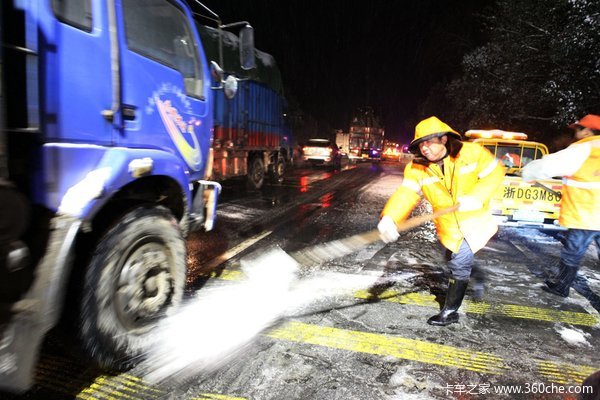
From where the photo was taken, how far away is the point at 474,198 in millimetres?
3129

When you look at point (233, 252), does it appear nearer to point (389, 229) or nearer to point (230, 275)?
point (230, 275)

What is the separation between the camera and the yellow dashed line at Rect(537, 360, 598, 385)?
2.72 metres

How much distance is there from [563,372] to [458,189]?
147 centimetres

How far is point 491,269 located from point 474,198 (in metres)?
2.39

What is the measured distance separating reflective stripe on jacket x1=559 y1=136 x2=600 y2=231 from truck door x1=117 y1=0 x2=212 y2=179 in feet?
11.7

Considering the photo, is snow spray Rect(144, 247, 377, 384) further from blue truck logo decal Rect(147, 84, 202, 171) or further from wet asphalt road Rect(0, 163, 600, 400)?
blue truck logo decal Rect(147, 84, 202, 171)

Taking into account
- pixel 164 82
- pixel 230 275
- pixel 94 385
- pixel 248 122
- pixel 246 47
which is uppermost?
pixel 246 47

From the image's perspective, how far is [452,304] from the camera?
3469 millimetres

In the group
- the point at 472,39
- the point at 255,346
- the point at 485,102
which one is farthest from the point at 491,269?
A: the point at 472,39

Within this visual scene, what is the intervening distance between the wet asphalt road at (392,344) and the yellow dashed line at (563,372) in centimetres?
1

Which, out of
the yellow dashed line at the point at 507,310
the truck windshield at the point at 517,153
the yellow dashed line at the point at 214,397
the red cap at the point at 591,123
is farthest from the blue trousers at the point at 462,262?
the truck windshield at the point at 517,153

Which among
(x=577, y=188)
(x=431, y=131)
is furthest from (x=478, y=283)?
(x=431, y=131)

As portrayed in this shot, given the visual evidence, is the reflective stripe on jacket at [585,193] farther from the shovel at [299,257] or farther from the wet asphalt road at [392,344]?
the shovel at [299,257]

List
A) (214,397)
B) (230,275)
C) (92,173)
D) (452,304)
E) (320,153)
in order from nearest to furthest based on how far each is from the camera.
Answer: (92,173) → (214,397) → (452,304) → (230,275) → (320,153)
